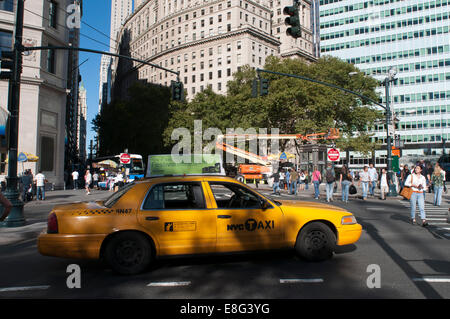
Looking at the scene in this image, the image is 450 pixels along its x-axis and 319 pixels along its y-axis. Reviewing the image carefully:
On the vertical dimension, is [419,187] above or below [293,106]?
below

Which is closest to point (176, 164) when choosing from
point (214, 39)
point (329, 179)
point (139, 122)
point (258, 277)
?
point (329, 179)

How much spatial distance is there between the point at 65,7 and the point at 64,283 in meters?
30.3

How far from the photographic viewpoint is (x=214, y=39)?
3105 inches

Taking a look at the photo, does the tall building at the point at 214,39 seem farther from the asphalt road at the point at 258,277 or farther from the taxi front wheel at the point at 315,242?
the taxi front wheel at the point at 315,242

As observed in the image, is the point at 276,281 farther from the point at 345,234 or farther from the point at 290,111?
the point at 290,111

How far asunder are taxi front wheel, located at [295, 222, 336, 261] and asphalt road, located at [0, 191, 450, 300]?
0.16 meters

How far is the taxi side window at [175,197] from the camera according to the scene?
5.61 metres

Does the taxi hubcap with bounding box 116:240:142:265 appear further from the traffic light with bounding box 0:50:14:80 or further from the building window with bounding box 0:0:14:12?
the building window with bounding box 0:0:14:12

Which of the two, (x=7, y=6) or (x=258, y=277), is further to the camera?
(x=7, y=6)

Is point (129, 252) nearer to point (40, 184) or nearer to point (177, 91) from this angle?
point (177, 91)

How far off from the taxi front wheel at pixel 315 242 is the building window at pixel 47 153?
25723 mm

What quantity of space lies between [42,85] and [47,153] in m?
5.21

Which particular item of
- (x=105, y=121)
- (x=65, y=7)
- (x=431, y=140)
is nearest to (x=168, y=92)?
(x=105, y=121)

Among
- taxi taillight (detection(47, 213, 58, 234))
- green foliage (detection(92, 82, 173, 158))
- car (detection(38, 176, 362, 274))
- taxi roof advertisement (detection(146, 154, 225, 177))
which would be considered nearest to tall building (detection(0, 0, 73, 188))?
taxi roof advertisement (detection(146, 154, 225, 177))
